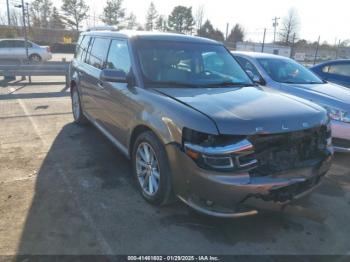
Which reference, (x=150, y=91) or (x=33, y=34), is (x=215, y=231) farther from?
(x=33, y=34)

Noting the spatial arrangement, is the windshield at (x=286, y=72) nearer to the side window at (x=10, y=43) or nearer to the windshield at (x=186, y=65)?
the windshield at (x=186, y=65)

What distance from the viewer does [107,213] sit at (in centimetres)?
364

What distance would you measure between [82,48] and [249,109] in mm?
4376

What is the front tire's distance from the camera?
134 inches

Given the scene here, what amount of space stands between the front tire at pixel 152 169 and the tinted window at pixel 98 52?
1.87m

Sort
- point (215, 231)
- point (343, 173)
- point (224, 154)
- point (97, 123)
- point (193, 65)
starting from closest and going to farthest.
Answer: point (224, 154), point (215, 231), point (193, 65), point (343, 173), point (97, 123)

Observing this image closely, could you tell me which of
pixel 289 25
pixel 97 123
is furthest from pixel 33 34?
pixel 97 123

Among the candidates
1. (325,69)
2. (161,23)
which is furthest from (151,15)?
(325,69)

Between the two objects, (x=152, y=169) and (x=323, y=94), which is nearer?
(x=152, y=169)

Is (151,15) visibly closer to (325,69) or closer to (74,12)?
(74,12)

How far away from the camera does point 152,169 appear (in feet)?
12.2

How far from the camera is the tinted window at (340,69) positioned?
857 cm

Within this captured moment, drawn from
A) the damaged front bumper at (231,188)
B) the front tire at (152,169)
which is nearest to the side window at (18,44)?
the front tire at (152,169)

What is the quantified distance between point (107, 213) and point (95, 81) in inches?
93.4
